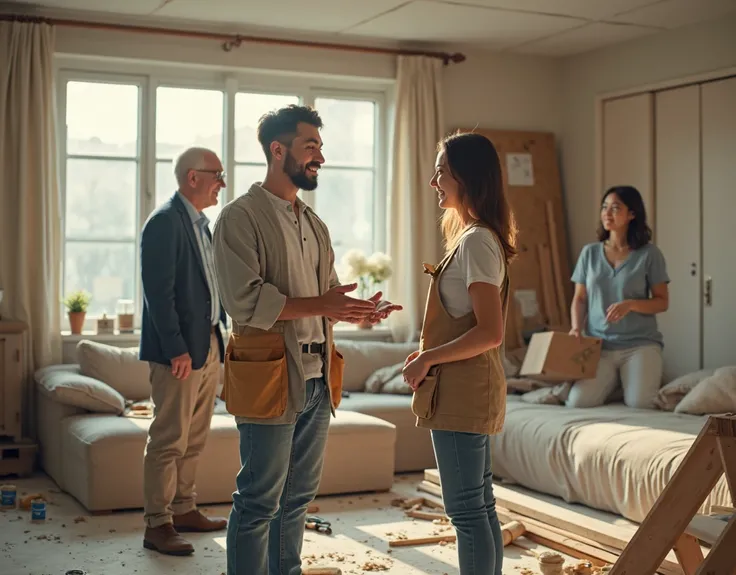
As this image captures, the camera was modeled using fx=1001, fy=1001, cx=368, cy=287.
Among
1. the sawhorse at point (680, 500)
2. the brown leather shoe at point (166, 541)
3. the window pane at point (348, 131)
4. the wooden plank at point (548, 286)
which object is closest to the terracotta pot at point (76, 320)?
the window pane at point (348, 131)

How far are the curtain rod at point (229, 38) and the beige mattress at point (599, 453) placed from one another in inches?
102

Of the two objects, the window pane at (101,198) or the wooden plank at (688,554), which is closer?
the wooden plank at (688,554)

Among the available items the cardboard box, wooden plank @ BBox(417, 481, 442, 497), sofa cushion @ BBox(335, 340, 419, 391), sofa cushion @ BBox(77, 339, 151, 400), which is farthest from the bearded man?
sofa cushion @ BBox(335, 340, 419, 391)

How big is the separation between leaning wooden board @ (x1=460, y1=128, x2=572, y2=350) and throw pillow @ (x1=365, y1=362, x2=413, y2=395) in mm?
1187

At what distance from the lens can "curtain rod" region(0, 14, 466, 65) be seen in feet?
19.1

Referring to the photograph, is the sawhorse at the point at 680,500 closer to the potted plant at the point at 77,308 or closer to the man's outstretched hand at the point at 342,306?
the man's outstretched hand at the point at 342,306

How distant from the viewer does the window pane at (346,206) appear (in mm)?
6859

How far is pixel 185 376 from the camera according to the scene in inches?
159

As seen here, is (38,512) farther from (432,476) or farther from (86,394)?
(432,476)

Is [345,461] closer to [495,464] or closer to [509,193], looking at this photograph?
[495,464]

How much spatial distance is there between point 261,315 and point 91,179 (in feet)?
12.7

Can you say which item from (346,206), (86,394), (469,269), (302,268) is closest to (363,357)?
(346,206)

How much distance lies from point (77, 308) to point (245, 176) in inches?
55.3

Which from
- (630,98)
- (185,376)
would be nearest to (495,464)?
(185,376)
